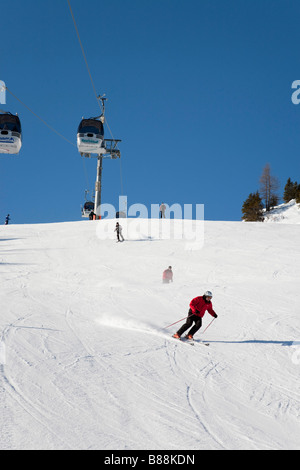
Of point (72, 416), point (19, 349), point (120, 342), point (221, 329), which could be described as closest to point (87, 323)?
point (120, 342)

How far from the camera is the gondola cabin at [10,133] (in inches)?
997

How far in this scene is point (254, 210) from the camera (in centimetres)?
5666

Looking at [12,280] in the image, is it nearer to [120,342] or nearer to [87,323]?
[87,323]

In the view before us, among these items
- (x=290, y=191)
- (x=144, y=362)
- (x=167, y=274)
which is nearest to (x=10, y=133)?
(x=167, y=274)

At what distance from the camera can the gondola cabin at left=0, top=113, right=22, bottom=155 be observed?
25328mm

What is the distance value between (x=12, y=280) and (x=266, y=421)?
11867 mm

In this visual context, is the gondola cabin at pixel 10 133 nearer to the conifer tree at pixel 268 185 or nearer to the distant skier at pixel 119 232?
the distant skier at pixel 119 232

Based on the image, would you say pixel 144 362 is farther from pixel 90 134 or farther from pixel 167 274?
pixel 90 134

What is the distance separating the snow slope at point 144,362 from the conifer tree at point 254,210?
4011 centimetres

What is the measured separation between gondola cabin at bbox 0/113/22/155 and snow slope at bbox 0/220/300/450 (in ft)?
42.5

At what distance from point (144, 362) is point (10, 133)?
77.6ft

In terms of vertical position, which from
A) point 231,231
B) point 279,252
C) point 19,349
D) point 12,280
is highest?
point 231,231

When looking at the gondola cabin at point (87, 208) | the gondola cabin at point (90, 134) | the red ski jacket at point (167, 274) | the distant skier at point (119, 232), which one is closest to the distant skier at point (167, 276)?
the red ski jacket at point (167, 274)
